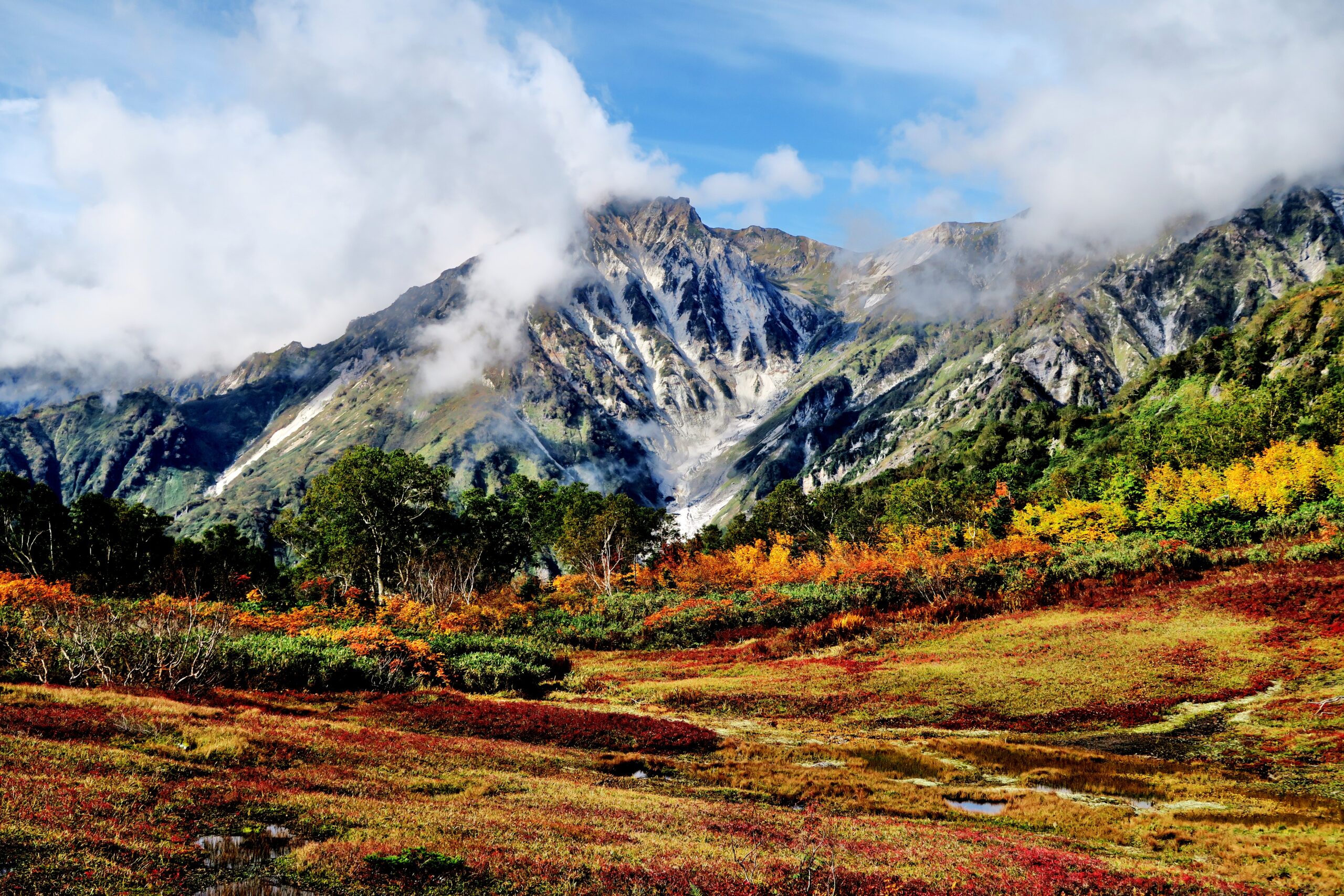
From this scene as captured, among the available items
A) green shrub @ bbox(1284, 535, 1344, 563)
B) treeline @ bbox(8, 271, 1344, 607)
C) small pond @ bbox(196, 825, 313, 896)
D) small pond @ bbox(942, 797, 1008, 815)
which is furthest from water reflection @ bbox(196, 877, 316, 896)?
green shrub @ bbox(1284, 535, 1344, 563)

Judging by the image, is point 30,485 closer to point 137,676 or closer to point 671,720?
point 137,676

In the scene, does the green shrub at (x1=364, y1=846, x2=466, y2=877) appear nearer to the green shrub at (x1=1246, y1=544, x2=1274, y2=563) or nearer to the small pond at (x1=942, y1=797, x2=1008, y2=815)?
the small pond at (x1=942, y1=797, x2=1008, y2=815)

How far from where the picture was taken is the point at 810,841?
1639 cm

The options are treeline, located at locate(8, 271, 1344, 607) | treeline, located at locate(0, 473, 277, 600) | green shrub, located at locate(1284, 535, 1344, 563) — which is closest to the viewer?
green shrub, located at locate(1284, 535, 1344, 563)

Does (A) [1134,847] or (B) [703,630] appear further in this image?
(B) [703,630]

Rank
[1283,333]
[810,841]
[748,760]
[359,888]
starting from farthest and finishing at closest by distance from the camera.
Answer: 1. [1283,333]
2. [748,760]
3. [810,841]
4. [359,888]

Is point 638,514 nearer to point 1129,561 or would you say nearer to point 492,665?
point 492,665

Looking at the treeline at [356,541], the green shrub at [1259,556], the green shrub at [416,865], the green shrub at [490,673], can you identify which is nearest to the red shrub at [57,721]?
the green shrub at [416,865]

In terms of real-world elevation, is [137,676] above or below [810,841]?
above

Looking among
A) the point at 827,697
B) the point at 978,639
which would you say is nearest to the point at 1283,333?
the point at 978,639

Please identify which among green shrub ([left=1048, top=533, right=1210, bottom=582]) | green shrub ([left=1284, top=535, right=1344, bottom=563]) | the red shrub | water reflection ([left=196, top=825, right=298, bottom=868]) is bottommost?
green shrub ([left=1048, top=533, right=1210, bottom=582])

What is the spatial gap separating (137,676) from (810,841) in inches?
1170

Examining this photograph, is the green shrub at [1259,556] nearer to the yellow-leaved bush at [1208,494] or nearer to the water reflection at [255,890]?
the yellow-leaved bush at [1208,494]

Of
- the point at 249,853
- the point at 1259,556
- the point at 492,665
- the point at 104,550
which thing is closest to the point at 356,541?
the point at 492,665
